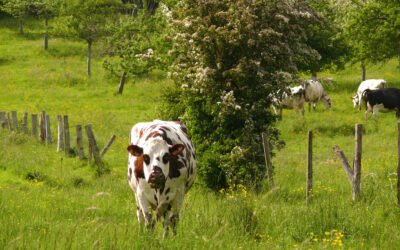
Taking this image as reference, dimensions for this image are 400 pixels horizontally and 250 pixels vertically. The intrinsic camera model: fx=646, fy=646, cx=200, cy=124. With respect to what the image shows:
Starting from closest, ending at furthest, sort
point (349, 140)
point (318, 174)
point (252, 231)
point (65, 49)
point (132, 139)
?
point (252, 231)
point (132, 139)
point (318, 174)
point (349, 140)
point (65, 49)

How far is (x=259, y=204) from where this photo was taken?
30.0 ft

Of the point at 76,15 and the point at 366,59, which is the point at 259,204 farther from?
the point at 76,15

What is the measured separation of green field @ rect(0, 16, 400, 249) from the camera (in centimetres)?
763

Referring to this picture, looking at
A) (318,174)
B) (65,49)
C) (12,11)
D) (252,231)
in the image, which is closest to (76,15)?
(65,49)

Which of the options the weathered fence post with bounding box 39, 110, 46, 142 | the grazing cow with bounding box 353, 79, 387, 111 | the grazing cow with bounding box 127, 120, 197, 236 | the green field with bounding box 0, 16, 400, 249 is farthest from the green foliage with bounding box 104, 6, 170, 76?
the grazing cow with bounding box 353, 79, 387, 111

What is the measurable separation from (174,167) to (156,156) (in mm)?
457

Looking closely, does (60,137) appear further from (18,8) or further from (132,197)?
(18,8)

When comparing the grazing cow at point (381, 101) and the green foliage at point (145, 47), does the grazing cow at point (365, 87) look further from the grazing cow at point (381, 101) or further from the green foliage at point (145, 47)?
the green foliage at point (145, 47)

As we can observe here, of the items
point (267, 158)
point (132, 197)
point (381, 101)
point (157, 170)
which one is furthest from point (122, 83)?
point (157, 170)

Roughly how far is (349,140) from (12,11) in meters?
50.6

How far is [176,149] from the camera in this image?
9.82 metres

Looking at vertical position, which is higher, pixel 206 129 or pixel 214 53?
pixel 214 53

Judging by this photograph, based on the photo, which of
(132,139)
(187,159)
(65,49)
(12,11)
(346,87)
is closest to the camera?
(187,159)

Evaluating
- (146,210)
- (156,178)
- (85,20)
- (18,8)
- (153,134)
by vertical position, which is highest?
(18,8)
